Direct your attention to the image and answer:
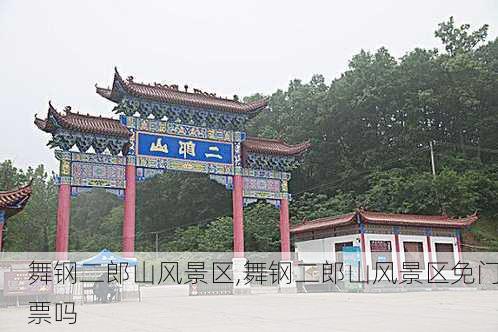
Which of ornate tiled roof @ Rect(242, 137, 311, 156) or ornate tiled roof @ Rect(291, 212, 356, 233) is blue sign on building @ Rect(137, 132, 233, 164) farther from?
ornate tiled roof @ Rect(291, 212, 356, 233)

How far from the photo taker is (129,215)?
1811 centimetres

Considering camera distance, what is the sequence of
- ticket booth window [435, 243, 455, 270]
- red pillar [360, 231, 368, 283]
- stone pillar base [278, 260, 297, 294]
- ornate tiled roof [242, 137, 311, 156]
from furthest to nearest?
ticket booth window [435, 243, 455, 270] → ornate tiled roof [242, 137, 311, 156] → stone pillar base [278, 260, 297, 294] → red pillar [360, 231, 368, 283]

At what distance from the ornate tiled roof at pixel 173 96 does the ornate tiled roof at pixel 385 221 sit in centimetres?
563

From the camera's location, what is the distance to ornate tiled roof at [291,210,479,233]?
67.3 ft

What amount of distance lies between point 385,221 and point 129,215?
9913 millimetres

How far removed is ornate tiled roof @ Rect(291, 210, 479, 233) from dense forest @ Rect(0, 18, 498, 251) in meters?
4.20

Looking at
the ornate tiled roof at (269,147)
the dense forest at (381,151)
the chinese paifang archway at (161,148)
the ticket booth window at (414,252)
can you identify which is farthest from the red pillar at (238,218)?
the dense forest at (381,151)

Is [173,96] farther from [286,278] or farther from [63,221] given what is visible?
[286,278]

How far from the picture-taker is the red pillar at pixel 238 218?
2005 centimetres

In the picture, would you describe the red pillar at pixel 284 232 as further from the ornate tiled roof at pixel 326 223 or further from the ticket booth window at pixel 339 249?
the ticket booth window at pixel 339 249

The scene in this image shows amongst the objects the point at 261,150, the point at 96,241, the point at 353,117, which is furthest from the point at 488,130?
A: the point at 96,241

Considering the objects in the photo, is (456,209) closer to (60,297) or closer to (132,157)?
(132,157)

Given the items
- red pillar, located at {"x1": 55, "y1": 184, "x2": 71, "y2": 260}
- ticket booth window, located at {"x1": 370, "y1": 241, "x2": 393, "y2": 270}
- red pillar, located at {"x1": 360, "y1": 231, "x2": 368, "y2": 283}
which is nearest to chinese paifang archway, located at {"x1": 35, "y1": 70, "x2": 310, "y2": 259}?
red pillar, located at {"x1": 55, "y1": 184, "x2": 71, "y2": 260}

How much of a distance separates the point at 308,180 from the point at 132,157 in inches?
883
